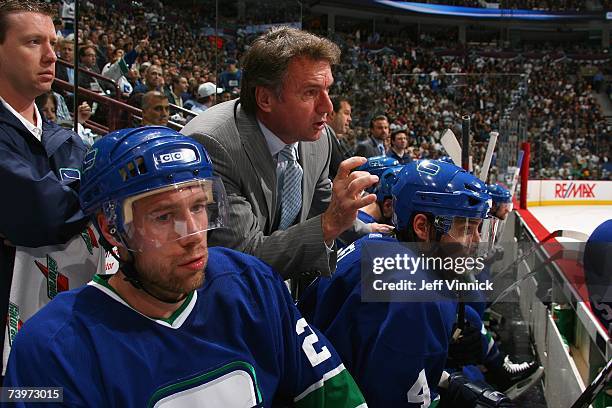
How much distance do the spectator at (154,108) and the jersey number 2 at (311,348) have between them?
1628mm

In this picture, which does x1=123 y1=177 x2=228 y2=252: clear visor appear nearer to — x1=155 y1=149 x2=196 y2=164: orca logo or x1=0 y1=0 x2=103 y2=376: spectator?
x1=155 y1=149 x2=196 y2=164: orca logo

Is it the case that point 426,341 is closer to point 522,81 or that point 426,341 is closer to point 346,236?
point 346,236

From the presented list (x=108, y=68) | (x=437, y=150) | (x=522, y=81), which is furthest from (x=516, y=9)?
(x=108, y=68)

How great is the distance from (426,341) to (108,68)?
1.82 m

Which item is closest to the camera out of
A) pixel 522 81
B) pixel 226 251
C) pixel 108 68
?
pixel 226 251

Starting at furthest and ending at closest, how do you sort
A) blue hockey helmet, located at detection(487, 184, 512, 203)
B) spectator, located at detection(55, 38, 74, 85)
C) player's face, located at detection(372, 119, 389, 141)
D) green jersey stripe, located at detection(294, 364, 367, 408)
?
player's face, located at detection(372, 119, 389, 141), blue hockey helmet, located at detection(487, 184, 512, 203), spectator, located at detection(55, 38, 74, 85), green jersey stripe, located at detection(294, 364, 367, 408)

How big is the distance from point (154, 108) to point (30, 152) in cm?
115

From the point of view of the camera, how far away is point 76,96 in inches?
84.9

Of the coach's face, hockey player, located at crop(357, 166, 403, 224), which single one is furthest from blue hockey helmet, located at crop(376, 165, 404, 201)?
the coach's face

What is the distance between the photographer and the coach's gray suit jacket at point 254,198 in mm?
1330

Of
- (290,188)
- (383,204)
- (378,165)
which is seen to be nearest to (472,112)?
(378,165)

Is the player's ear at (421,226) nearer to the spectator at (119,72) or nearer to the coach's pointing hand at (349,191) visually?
the coach's pointing hand at (349,191)

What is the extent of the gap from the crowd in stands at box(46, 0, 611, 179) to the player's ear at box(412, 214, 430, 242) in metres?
1.49

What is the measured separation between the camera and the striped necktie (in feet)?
5.39
